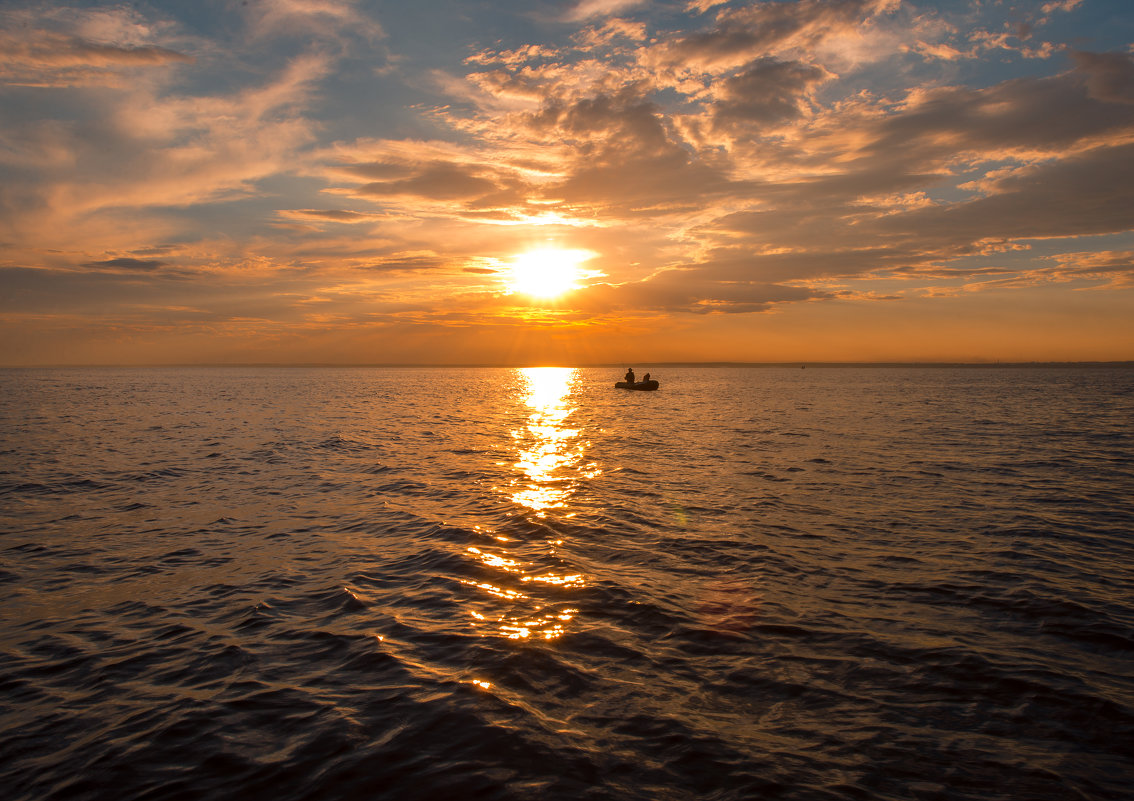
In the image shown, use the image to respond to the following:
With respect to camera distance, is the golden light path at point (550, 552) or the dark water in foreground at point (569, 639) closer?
the dark water in foreground at point (569, 639)

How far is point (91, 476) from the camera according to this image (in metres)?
26.5

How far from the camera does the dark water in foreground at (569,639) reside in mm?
6875

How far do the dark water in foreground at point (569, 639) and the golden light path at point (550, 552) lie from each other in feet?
0.35

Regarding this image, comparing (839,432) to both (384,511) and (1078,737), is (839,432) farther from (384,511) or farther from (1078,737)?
(1078,737)

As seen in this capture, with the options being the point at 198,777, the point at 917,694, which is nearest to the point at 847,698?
the point at 917,694

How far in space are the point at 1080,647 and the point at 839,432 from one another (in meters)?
36.5

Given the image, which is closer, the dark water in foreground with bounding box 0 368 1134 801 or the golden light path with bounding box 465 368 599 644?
the dark water in foreground with bounding box 0 368 1134 801

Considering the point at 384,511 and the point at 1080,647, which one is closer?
the point at 1080,647

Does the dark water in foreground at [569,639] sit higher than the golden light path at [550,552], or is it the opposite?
the dark water in foreground at [569,639]

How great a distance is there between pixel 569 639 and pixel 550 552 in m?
5.40

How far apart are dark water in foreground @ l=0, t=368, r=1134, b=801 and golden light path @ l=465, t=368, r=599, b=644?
106 mm

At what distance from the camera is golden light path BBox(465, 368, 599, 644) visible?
11203 millimetres

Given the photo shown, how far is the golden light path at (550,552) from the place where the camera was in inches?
441

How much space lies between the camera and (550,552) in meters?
15.8
